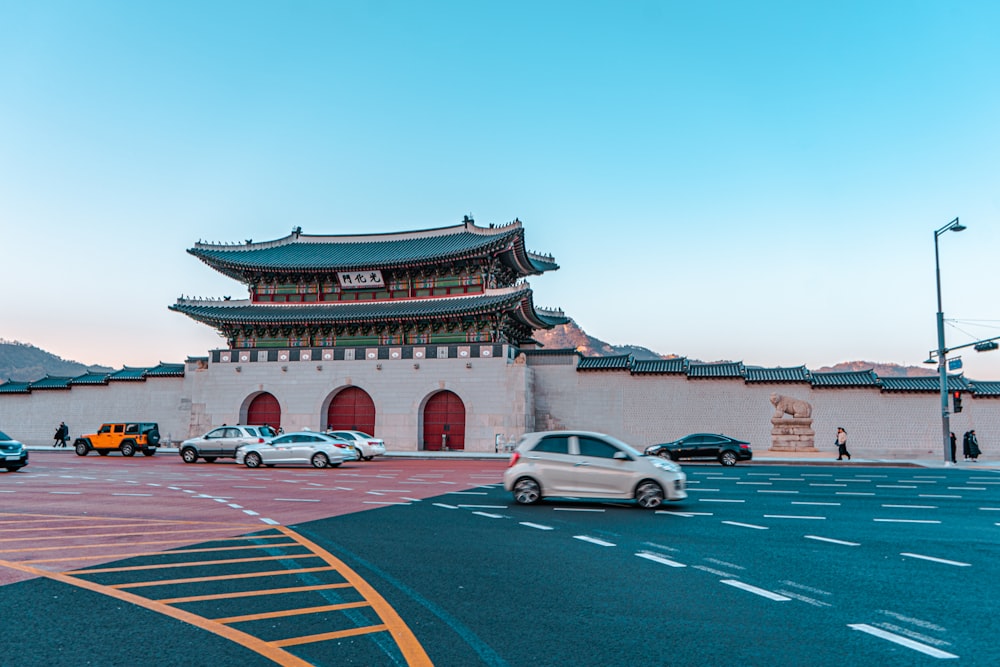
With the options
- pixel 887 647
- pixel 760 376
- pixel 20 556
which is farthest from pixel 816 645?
pixel 760 376

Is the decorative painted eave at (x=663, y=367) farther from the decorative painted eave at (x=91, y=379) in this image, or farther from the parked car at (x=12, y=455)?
the decorative painted eave at (x=91, y=379)

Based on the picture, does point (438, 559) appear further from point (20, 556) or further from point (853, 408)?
point (853, 408)

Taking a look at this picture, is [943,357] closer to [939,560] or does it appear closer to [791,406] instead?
[791,406]

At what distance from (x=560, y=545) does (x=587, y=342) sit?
168320mm

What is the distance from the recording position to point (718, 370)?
117ft

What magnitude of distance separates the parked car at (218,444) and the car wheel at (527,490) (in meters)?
17.3

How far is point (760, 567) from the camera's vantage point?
7.52 metres

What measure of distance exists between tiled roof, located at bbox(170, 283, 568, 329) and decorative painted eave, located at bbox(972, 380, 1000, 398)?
23.2 m

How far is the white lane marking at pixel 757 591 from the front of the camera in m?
6.14

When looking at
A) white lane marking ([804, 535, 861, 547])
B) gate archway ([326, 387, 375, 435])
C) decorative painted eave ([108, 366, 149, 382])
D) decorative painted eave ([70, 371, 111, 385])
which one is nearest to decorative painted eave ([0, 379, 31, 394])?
decorative painted eave ([70, 371, 111, 385])

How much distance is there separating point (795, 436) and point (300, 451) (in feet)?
78.6

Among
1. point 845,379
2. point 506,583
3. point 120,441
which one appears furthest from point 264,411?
point 506,583

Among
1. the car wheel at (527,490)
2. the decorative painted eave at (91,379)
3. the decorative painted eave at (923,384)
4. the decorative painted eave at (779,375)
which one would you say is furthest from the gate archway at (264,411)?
the decorative painted eave at (923,384)

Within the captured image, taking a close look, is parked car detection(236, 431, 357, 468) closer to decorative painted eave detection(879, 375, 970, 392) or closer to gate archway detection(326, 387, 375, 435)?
gate archway detection(326, 387, 375, 435)
